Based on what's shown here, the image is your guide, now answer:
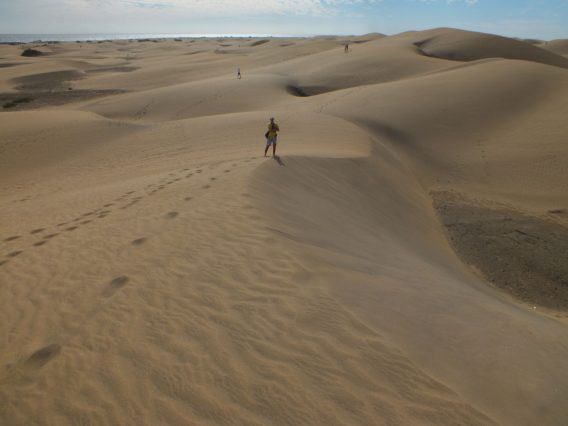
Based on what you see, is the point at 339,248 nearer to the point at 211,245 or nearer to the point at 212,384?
the point at 211,245

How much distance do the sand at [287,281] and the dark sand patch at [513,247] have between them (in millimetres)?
51

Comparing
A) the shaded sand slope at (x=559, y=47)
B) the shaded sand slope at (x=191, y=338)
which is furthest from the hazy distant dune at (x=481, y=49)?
the shaded sand slope at (x=191, y=338)

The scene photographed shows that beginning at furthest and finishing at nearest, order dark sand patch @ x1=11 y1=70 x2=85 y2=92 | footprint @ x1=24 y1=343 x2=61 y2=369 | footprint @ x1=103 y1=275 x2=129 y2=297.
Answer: dark sand patch @ x1=11 y1=70 x2=85 y2=92 < footprint @ x1=103 y1=275 x2=129 y2=297 < footprint @ x1=24 y1=343 x2=61 y2=369

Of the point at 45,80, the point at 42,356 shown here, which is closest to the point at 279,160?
the point at 42,356

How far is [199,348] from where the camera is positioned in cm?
318

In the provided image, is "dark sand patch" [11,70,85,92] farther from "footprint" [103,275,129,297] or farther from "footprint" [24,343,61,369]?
"footprint" [24,343,61,369]

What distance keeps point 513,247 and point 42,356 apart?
8.68m

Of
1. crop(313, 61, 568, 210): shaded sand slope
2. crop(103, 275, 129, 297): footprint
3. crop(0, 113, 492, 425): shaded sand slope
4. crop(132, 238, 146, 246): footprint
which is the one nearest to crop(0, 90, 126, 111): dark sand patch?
crop(313, 61, 568, 210): shaded sand slope

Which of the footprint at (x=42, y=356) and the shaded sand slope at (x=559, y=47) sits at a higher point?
the shaded sand slope at (x=559, y=47)

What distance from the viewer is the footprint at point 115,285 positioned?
4039mm

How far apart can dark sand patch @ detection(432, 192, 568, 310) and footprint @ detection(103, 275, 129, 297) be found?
637 cm

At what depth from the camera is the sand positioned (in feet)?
9.21

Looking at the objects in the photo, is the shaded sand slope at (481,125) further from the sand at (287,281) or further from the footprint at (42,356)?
the footprint at (42,356)

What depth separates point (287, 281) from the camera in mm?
4035
